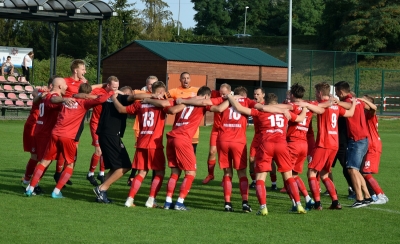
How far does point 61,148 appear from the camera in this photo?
11.6m

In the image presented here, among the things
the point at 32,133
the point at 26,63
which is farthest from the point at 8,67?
the point at 32,133

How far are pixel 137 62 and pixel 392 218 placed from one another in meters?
28.5

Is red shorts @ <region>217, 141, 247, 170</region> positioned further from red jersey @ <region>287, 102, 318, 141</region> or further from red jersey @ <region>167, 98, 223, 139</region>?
red jersey @ <region>287, 102, 318, 141</region>

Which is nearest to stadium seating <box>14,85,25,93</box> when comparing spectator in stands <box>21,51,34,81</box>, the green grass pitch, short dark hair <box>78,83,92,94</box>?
spectator in stands <box>21,51,34,81</box>

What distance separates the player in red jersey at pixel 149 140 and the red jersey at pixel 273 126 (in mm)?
1529

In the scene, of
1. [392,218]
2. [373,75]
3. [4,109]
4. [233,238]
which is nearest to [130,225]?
[233,238]

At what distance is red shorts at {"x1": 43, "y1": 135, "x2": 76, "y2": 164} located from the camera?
11523mm

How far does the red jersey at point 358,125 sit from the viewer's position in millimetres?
11922

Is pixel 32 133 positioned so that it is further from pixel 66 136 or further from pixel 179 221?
pixel 179 221

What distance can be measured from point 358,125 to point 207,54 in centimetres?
2753

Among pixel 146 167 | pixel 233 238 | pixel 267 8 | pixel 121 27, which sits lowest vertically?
pixel 233 238

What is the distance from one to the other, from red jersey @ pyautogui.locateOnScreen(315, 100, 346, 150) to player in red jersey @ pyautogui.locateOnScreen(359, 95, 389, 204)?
3.67ft

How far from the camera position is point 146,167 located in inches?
431

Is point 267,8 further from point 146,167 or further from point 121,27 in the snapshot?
point 146,167
